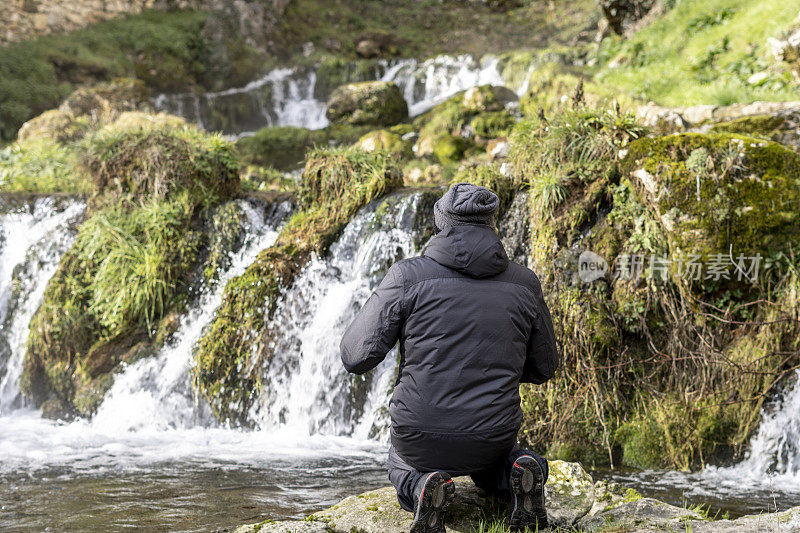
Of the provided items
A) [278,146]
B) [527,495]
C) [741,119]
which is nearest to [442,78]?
[278,146]

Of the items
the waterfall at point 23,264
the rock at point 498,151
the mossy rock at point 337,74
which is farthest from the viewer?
the mossy rock at point 337,74

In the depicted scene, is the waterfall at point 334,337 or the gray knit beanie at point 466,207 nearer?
the gray knit beanie at point 466,207

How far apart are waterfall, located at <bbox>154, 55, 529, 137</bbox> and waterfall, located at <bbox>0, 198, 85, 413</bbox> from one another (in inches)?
362

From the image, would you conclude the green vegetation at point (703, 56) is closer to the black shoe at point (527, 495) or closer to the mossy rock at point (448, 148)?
the mossy rock at point (448, 148)

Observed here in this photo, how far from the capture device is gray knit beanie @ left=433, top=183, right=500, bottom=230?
254 centimetres

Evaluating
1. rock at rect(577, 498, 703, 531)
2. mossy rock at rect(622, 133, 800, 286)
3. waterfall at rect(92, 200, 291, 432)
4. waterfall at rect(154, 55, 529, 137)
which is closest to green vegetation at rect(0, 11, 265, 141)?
waterfall at rect(154, 55, 529, 137)

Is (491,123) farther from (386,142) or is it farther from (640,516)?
(640,516)

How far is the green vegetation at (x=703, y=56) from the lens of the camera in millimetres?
8844

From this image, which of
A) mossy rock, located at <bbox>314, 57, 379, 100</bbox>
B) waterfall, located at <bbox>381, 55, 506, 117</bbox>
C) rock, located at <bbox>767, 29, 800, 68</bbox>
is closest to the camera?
rock, located at <bbox>767, 29, 800, 68</bbox>

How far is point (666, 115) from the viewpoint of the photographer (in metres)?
7.85

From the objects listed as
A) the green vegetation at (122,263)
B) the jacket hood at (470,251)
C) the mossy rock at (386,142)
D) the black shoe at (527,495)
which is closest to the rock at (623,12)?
the mossy rock at (386,142)

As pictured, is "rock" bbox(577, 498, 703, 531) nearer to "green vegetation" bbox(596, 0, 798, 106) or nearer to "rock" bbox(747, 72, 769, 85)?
"green vegetation" bbox(596, 0, 798, 106)

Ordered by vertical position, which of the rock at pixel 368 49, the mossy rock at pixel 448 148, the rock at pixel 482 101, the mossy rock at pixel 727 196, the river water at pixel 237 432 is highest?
the rock at pixel 368 49

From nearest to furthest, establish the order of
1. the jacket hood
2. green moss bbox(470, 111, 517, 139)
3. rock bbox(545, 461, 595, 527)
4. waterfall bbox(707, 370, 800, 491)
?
1. the jacket hood
2. rock bbox(545, 461, 595, 527)
3. waterfall bbox(707, 370, 800, 491)
4. green moss bbox(470, 111, 517, 139)
